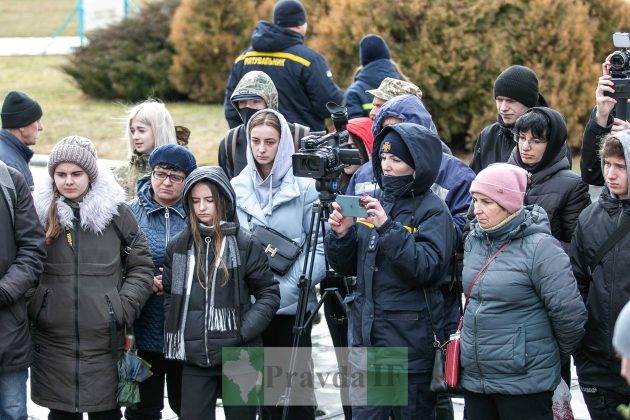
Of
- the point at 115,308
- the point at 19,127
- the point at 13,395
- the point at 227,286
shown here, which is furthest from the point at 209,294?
the point at 19,127

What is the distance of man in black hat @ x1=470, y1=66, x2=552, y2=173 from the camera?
20.8 feet

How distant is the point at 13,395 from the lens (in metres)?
5.62

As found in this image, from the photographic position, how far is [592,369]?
5258 millimetres

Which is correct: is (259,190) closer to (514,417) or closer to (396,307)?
(396,307)

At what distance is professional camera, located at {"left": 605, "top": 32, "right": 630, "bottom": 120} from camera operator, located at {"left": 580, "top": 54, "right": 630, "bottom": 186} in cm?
3

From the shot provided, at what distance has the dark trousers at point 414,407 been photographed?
17.7 feet

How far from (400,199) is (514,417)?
1.17 meters

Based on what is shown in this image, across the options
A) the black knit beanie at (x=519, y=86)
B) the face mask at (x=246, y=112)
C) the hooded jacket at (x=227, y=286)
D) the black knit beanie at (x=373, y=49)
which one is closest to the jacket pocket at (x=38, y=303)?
the hooded jacket at (x=227, y=286)

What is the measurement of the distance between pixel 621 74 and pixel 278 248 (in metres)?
2.00

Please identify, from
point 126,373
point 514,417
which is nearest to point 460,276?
point 514,417

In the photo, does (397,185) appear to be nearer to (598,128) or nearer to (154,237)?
(598,128)

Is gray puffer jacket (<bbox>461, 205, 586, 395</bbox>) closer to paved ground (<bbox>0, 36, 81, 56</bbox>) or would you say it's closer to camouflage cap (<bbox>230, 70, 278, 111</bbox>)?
camouflage cap (<bbox>230, 70, 278, 111</bbox>)

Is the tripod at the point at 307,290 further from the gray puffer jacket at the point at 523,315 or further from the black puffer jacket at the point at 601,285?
the black puffer jacket at the point at 601,285

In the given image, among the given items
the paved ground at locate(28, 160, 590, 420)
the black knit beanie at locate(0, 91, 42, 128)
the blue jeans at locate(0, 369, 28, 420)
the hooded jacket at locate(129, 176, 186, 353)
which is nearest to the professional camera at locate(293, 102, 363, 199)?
the hooded jacket at locate(129, 176, 186, 353)
